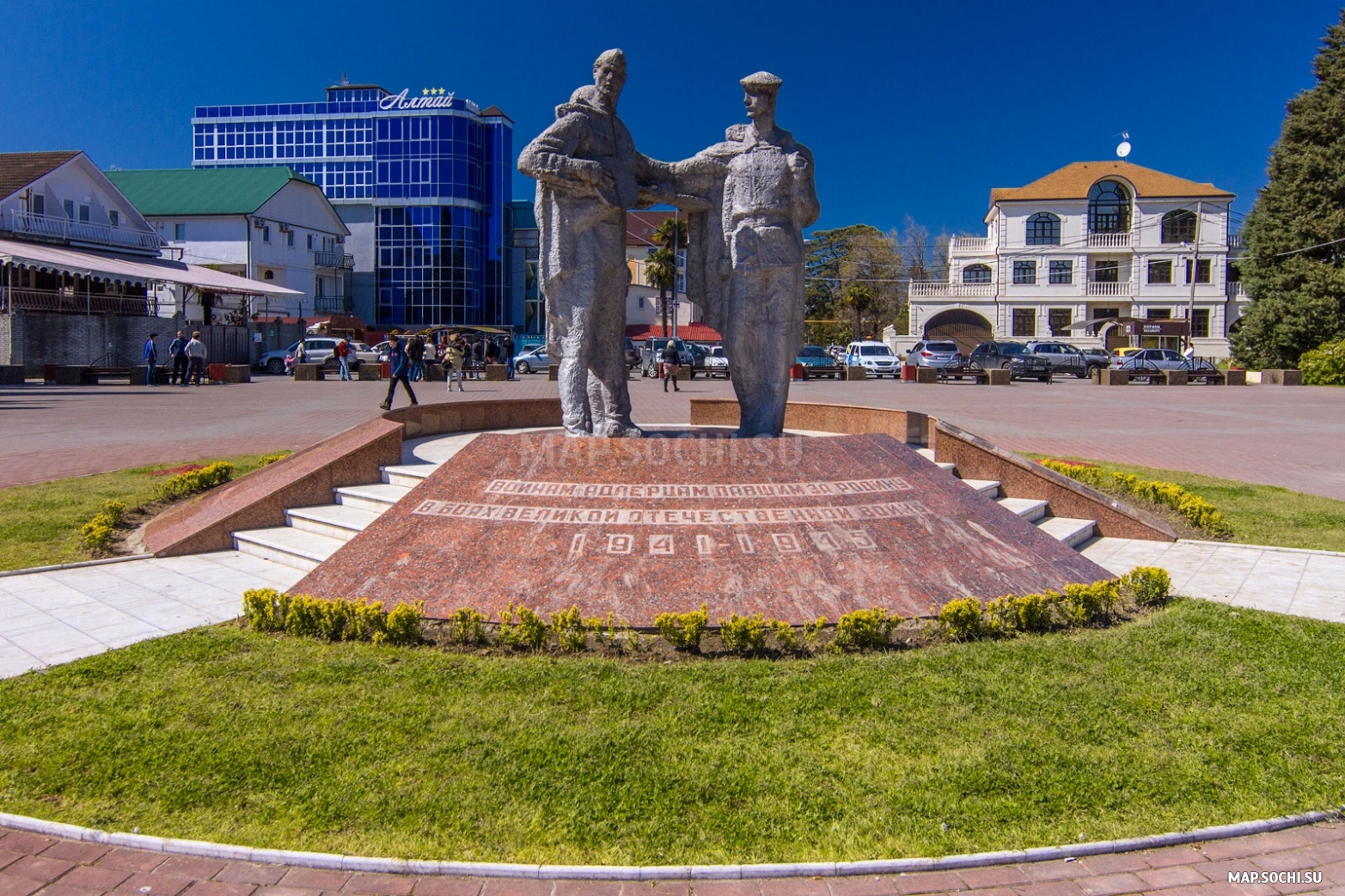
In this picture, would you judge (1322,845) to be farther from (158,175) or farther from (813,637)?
(158,175)

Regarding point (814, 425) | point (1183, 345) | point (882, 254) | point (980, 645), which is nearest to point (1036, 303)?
point (1183, 345)

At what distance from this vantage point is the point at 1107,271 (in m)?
51.7

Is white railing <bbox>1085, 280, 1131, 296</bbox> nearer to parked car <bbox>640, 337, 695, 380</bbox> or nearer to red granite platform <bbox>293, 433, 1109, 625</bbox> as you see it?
parked car <bbox>640, 337, 695, 380</bbox>

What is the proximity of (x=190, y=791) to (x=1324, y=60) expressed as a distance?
154 ft

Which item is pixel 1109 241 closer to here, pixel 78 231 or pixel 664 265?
pixel 664 265

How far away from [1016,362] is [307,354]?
87.7 feet

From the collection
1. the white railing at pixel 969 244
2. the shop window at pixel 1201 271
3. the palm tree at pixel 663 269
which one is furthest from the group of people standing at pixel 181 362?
the shop window at pixel 1201 271

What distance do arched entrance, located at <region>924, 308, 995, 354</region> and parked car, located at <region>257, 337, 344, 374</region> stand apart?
29.3m

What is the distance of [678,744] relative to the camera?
4.04 meters

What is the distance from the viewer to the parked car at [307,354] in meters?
38.0

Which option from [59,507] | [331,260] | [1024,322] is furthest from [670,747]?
[331,260]

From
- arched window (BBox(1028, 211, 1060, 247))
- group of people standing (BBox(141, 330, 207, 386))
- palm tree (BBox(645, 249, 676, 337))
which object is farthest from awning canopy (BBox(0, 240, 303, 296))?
arched window (BBox(1028, 211, 1060, 247))

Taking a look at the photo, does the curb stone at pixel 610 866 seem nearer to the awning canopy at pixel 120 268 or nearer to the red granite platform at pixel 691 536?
the red granite platform at pixel 691 536

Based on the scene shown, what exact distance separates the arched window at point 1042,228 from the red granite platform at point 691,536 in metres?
49.3
